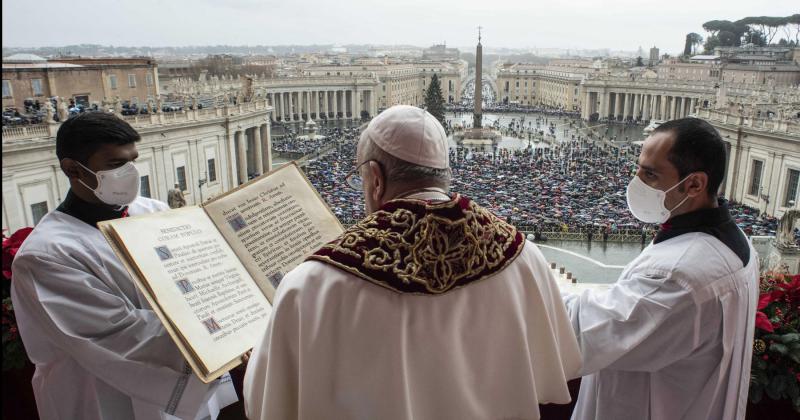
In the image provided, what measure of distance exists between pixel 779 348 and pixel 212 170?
13476mm

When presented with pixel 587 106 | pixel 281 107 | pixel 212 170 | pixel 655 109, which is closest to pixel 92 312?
pixel 212 170

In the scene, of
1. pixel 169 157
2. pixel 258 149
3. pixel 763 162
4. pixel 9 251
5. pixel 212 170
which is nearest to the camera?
pixel 9 251

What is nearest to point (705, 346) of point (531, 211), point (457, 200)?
point (457, 200)

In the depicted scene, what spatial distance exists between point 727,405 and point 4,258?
102 inches

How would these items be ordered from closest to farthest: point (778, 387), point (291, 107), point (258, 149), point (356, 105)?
point (778, 387) < point (258, 149) < point (291, 107) < point (356, 105)

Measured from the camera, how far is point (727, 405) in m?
1.58

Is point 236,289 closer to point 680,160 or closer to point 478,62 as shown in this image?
point 680,160

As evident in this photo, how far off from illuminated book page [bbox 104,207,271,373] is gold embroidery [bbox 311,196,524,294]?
19.7 inches

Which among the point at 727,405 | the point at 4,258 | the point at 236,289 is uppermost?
the point at 236,289

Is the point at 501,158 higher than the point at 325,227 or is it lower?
lower

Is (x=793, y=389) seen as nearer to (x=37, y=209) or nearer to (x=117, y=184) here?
(x=117, y=184)

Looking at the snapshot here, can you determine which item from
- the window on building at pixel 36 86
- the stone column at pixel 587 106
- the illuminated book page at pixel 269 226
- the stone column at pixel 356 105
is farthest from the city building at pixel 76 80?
the stone column at pixel 587 106

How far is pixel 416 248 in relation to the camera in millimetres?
1050

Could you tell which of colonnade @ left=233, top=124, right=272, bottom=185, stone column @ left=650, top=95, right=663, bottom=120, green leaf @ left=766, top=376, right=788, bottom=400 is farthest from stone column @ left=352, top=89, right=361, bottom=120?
green leaf @ left=766, top=376, right=788, bottom=400
